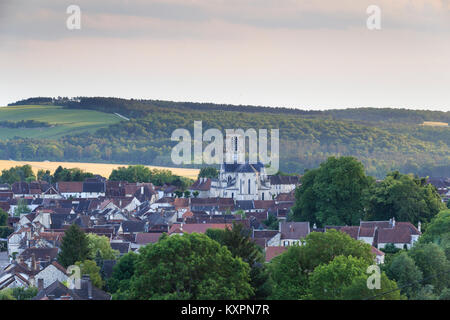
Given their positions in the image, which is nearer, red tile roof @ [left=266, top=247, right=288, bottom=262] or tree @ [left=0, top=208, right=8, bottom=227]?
red tile roof @ [left=266, top=247, right=288, bottom=262]

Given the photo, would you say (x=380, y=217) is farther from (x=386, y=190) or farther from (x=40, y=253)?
(x=40, y=253)

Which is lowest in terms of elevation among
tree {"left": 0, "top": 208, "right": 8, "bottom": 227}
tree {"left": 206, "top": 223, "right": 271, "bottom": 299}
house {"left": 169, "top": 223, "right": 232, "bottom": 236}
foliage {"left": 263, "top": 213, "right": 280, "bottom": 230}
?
tree {"left": 0, "top": 208, "right": 8, "bottom": 227}

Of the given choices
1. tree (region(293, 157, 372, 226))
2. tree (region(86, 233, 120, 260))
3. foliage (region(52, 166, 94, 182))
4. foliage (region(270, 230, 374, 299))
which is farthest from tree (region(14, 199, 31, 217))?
foliage (region(270, 230, 374, 299))

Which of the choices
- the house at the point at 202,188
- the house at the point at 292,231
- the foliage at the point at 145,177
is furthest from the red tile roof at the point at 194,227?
the foliage at the point at 145,177

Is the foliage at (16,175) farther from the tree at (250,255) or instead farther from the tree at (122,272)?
the tree at (250,255)

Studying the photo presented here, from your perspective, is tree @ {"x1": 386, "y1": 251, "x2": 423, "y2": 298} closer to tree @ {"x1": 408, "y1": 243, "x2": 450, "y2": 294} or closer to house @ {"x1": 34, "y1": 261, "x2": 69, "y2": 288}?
tree @ {"x1": 408, "y1": 243, "x2": 450, "y2": 294}

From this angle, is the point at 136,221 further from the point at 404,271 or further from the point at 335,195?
the point at 404,271
